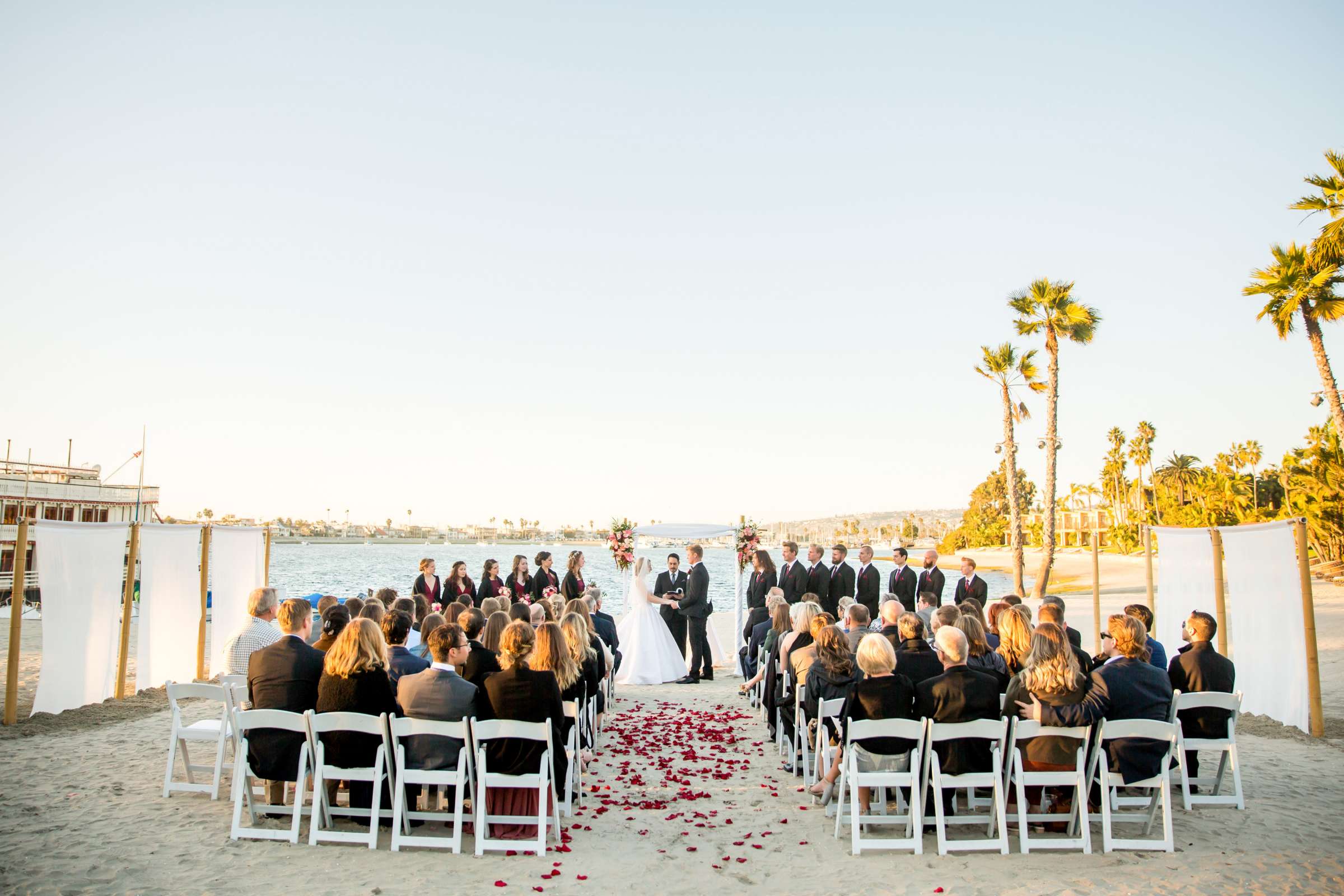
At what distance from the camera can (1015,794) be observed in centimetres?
555

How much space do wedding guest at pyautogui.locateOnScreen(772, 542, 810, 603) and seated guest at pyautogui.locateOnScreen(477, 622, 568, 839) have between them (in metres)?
7.22

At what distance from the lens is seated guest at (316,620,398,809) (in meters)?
5.16

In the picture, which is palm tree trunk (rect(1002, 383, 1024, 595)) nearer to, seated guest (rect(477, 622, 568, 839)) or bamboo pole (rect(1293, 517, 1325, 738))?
bamboo pole (rect(1293, 517, 1325, 738))

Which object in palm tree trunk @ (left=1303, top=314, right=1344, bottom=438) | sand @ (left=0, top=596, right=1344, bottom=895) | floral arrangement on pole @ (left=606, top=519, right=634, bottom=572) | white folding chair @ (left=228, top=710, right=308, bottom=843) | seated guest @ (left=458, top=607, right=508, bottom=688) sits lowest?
sand @ (left=0, top=596, right=1344, bottom=895)

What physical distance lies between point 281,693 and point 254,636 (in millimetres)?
1088

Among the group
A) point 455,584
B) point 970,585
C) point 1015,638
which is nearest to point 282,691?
point 1015,638

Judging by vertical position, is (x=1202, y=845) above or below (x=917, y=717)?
below

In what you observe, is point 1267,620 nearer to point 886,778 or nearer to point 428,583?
point 886,778

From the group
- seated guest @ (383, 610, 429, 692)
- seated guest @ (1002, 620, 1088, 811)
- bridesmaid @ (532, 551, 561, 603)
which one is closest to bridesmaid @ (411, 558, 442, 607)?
bridesmaid @ (532, 551, 561, 603)

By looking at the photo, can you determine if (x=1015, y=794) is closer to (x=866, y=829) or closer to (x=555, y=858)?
(x=866, y=829)

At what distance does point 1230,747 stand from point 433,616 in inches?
240

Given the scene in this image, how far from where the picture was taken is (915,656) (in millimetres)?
5934

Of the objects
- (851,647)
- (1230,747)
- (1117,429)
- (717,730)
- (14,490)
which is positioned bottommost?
(717,730)

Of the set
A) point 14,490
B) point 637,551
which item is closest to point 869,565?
point 637,551
